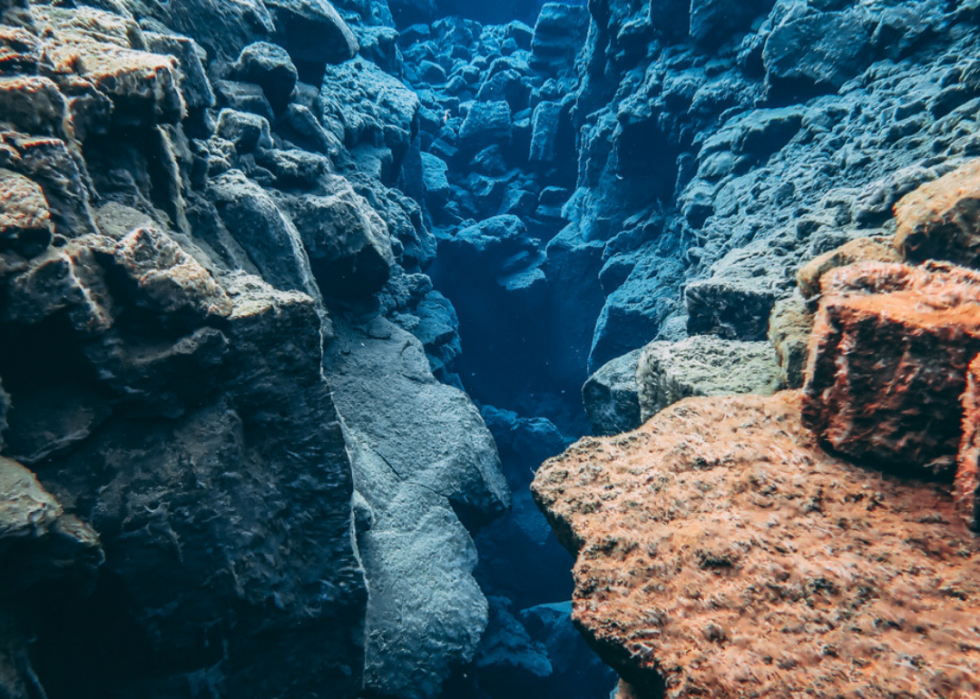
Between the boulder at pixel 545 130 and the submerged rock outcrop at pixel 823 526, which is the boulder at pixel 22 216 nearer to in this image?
the submerged rock outcrop at pixel 823 526

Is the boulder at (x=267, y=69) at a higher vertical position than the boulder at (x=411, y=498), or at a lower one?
higher

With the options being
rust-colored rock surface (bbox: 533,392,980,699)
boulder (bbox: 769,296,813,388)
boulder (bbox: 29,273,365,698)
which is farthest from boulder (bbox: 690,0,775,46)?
boulder (bbox: 29,273,365,698)

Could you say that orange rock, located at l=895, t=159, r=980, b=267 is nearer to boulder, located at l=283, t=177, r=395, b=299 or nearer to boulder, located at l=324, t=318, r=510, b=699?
boulder, located at l=324, t=318, r=510, b=699

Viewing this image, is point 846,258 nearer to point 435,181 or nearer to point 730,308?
point 730,308

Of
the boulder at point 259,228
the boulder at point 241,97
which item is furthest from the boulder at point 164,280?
the boulder at point 241,97

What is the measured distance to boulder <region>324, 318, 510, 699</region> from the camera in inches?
183

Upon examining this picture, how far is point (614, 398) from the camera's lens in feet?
21.1

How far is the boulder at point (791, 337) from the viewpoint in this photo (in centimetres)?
291

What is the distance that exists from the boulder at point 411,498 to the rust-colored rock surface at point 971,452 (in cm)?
451

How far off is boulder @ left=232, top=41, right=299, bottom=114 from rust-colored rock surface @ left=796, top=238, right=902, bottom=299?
685cm

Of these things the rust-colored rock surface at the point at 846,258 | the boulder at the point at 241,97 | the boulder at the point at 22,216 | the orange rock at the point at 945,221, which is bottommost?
the rust-colored rock surface at the point at 846,258

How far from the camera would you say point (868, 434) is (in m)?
1.96

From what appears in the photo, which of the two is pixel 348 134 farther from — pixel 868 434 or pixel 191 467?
pixel 868 434

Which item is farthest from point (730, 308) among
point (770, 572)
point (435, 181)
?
point (435, 181)
